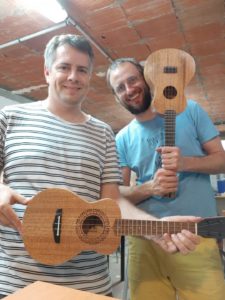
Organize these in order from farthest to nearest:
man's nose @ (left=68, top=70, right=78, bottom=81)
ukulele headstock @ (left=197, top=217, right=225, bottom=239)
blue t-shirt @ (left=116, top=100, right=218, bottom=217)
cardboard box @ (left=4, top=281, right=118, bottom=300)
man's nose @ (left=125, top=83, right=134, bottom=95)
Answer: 1. man's nose @ (left=125, top=83, right=134, bottom=95)
2. blue t-shirt @ (left=116, top=100, right=218, bottom=217)
3. man's nose @ (left=68, top=70, right=78, bottom=81)
4. ukulele headstock @ (left=197, top=217, right=225, bottom=239)
5. cardboard box @ (left=4, top=281, right=118, bottom=300)

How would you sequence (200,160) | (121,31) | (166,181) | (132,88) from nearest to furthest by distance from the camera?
(166,181)
(200,160)
(132,88)
(121,31)

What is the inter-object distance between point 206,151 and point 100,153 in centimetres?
55

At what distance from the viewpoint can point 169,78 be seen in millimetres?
1211

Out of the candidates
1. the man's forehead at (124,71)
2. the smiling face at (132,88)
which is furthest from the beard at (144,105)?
the man's forehead at (124,71)

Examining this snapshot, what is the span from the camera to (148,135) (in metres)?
1.46

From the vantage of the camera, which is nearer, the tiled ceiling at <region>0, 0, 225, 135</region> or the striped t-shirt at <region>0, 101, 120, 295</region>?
the striped t-shirt at <region>0, 101, 120, 295</region>

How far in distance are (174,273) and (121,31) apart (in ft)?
8.24

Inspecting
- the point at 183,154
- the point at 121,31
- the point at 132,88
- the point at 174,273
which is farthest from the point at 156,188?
the point at 121,31

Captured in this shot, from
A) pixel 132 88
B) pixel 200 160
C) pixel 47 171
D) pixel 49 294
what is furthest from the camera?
pixel 132 88

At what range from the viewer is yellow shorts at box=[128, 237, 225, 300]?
1.19m

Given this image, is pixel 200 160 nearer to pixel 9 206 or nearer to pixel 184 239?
pixel 184 239

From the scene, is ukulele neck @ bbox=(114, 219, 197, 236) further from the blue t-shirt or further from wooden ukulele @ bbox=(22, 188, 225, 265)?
the blue t-shirt

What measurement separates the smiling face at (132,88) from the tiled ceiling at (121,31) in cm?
136

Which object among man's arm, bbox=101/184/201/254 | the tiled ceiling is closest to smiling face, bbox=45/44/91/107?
man's arm, bbox=101/184/201/254
